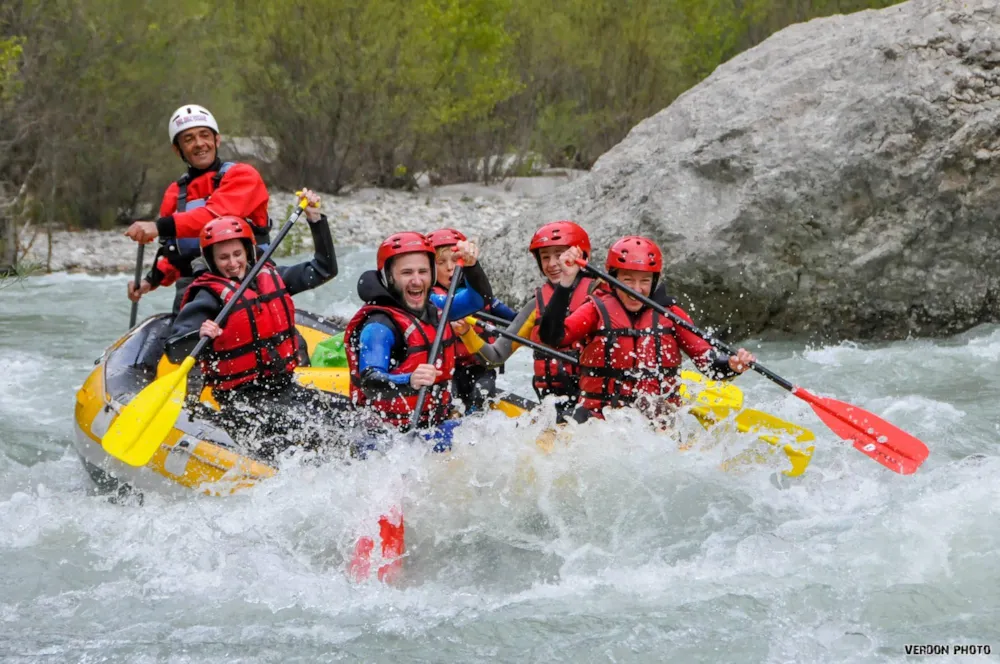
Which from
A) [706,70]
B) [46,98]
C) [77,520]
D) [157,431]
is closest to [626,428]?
[157,431]

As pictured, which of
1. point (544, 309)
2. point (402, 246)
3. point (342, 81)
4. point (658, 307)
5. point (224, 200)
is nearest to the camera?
point (402, 246)

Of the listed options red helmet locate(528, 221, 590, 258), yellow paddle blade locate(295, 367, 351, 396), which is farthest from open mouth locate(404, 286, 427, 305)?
yellow paddle blade locate(295, 367, 351, 396)

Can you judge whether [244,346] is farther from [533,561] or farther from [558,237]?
[533,561]

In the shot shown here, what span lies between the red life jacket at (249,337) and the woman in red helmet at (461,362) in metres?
0.75

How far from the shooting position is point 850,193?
8.02 m

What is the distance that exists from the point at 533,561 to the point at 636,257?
1.45 metres

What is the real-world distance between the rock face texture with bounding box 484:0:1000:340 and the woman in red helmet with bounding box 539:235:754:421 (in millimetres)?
2958

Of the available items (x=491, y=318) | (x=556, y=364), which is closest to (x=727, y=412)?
(x=556, y=364)

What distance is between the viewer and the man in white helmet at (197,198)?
244 inches

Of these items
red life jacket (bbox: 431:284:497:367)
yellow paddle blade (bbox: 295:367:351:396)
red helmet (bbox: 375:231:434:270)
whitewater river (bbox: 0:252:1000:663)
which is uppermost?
red helmet (bbox: 375:231:434:270)

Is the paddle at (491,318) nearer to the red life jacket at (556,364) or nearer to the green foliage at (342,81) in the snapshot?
the red life jacket at (556,364)

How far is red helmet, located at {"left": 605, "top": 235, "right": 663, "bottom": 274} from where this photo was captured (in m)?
5.28

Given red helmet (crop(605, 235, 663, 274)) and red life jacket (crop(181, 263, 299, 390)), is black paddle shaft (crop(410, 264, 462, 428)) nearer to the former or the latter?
red helmet (crop(605, 235, 663, 274))

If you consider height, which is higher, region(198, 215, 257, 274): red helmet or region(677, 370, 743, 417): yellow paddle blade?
region(198, 215, 257, 274): red helmet
